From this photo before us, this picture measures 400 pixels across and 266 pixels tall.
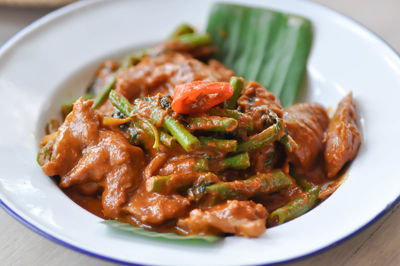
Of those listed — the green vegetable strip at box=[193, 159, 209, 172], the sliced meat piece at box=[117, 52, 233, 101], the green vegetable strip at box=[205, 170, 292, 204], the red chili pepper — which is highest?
the red chili pepper

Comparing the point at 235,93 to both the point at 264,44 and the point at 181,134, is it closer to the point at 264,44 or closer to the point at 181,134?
the point at 181,134

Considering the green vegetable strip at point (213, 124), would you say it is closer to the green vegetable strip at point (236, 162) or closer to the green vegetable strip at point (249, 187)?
the green vegetable strip at point (236, 162)

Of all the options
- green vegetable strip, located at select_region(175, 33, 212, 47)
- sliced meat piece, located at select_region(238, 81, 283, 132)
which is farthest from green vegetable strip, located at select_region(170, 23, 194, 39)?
sliced meat piece, located at select_region(238, 81, 283, 132)

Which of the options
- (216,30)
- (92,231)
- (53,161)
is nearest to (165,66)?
(216,30)

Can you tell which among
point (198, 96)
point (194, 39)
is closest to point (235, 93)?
point (198, 96)

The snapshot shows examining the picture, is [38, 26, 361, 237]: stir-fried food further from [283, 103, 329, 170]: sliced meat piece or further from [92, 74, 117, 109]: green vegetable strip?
[92, 74, 117, 109]: green vegetable strip

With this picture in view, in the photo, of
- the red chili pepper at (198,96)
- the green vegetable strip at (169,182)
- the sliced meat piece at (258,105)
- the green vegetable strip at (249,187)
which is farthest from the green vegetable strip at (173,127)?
the sliced meat piece at (258,105)

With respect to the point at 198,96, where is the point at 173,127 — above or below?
below

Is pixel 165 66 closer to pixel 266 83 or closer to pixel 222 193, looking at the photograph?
pixel 266 83
